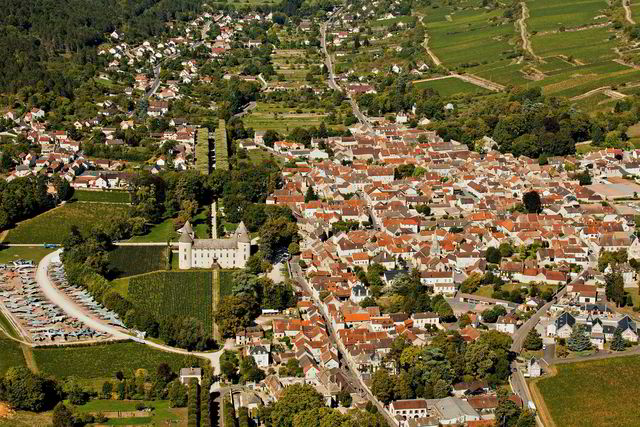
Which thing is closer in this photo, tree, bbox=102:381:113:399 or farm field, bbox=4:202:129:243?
tree, bbox=102:381:113:399

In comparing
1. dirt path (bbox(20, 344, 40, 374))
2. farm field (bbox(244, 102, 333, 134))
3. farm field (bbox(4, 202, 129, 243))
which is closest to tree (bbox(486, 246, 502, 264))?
farm field (bbox(4, 202, 129, 243))

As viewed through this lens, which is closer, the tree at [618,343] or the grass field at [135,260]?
the tree at [618,343]

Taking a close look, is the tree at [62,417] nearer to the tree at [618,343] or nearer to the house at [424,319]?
the house at [424,319]

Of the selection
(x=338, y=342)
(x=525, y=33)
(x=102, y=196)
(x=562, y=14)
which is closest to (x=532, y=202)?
(x=338, y=342)

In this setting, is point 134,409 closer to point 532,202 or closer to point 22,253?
point 22,253

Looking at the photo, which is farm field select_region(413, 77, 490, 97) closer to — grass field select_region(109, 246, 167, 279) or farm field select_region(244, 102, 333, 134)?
farm field select_region(244, 102, 333, 134)

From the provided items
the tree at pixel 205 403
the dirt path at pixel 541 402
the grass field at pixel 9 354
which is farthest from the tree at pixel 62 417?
the dirt path at pixel 541 402
